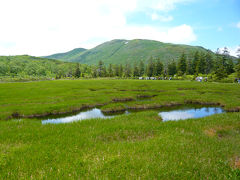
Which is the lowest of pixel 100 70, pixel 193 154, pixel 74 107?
pixel 74 107

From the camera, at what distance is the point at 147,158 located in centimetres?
616

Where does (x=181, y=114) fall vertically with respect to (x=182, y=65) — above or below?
below

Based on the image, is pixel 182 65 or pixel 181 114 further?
pixel 182 65

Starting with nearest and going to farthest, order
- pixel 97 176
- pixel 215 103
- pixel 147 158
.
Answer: pixel 97 176 < pixel 147 158 < pixel 215 103

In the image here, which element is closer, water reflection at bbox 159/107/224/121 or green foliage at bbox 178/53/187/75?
water reflection at bbox 159/107/224/121

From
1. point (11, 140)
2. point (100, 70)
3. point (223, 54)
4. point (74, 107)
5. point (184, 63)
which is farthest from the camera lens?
point (100, 70)

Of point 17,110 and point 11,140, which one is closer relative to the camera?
point 11,140

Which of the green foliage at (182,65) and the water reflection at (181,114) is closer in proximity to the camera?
the water reflection at (181,114)

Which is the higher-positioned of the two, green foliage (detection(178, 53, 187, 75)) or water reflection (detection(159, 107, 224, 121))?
green foliage (detection(178, 53, 187, 75))

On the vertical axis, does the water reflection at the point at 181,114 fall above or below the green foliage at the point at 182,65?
below

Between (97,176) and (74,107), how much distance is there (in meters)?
21.0

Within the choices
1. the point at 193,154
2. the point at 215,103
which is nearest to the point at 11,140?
the point at 193,154

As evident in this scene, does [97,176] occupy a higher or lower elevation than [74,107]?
higher

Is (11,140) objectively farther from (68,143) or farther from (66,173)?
(66,173)
